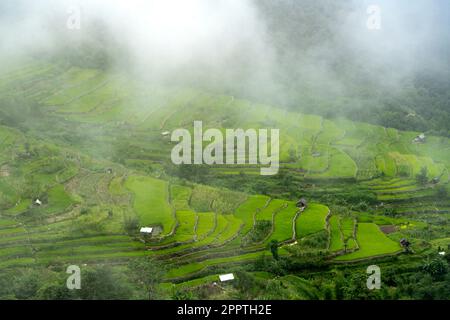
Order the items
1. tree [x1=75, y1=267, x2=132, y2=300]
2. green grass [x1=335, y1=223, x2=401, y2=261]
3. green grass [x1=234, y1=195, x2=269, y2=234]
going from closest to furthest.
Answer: tree [x1=75, y1=267, x2=132, y2=300], green grass [x1=335, y1=223, x2=401, y2=261], green grass [x1=234, y1=195, x2=269, y2=234]

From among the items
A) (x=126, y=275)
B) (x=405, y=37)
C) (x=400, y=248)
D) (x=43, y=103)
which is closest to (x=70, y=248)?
(x=126, y=275)

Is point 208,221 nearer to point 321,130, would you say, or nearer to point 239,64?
point 321,130

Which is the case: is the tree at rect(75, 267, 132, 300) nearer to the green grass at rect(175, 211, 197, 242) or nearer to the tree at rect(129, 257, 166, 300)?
the tree at rect(129, 257, 166, 300)

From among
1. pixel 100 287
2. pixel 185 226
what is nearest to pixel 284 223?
pixel 185 226

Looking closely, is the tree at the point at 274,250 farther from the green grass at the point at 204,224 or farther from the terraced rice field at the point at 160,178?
the green grass at the point at 204,224

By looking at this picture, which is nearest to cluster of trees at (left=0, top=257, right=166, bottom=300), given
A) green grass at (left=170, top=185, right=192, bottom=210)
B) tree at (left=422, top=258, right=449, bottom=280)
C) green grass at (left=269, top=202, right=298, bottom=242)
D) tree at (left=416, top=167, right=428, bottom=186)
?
green grass at (left=269, top=202, right=298, bottom=242)

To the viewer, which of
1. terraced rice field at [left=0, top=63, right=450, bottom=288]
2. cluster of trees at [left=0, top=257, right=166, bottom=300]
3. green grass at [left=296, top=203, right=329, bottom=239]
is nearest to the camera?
cluster of trees at [left=0, top=257, right=166, bottom=300]

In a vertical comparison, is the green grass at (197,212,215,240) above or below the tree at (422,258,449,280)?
above
